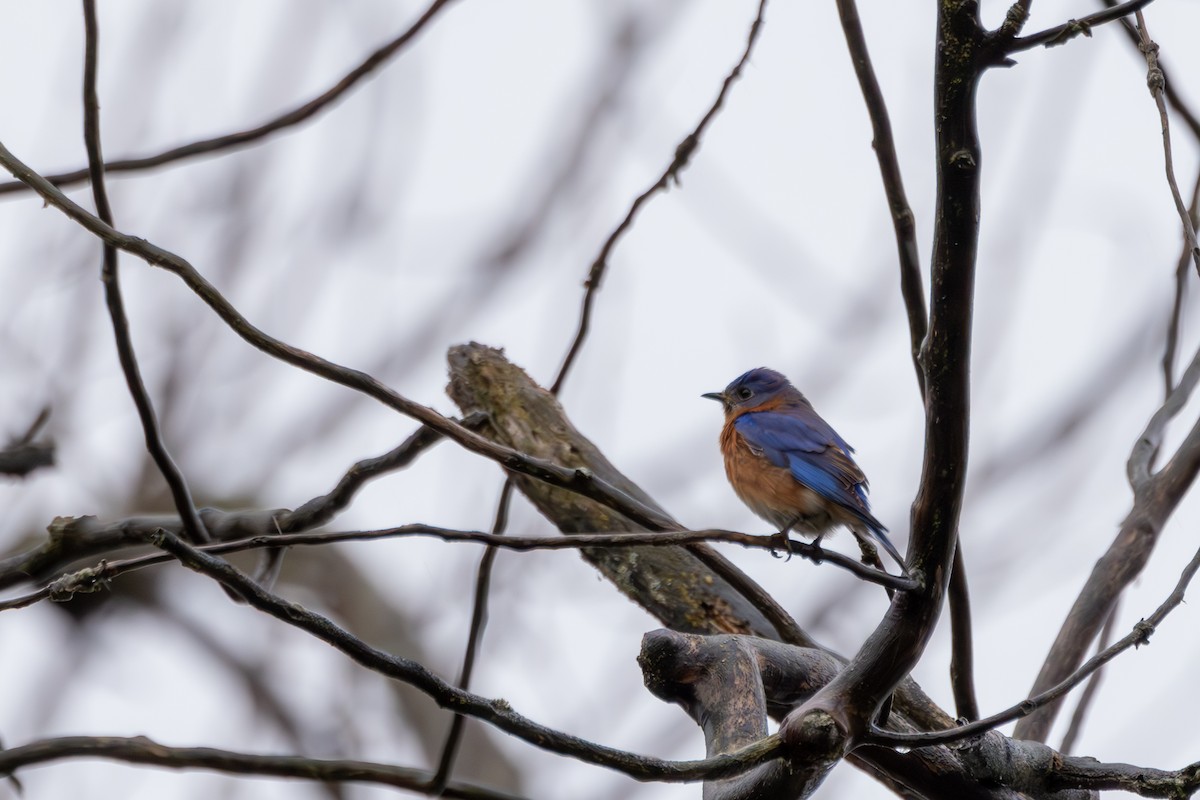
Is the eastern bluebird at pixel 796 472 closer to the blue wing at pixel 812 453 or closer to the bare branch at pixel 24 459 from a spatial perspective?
the blue wing at pixel 812 453

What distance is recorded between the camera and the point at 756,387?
5266mm

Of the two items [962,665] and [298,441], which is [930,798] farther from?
[298,441]

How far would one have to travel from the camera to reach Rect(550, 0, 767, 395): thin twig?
3.38 metres

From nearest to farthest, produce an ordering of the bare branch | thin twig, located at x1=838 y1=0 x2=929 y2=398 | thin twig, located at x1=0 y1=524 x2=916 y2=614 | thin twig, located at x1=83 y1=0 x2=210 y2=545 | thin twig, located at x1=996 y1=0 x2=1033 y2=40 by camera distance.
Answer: thin twig, located at x1=996 y1=0 x2=1033 y2=40
thin twig, located at x1=0 y1=524 x2=916 y2=614
thin twig, located at x1=83 y1=0 x2=210 y2=545
thin twig, located at x1=838 y1=0 x2=929 y2=398
the bare branch

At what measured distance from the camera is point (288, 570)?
6.57m

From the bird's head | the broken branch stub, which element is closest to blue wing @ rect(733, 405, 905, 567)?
the bird's head

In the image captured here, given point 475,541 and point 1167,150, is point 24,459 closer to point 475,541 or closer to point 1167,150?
point 475,541

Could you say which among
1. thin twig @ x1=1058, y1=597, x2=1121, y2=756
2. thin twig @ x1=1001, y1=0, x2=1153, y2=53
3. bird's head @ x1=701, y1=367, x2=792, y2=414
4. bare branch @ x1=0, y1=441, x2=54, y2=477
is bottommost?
thin twig @ x1=1058, y1=597, x2=1121, y2=756

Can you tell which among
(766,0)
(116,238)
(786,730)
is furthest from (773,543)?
(766,0)

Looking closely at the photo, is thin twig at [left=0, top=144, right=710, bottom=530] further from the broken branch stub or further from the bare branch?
the bare branch

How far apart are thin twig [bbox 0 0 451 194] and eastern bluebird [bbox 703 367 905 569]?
1.95 meters

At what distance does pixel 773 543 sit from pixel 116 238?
1420mm

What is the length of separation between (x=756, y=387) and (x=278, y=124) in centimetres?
253

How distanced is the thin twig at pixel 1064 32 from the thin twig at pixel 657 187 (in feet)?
5.30
